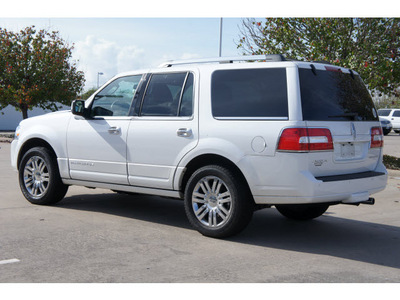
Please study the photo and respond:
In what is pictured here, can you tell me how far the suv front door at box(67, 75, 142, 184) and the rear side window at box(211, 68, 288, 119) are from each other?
4.50 feet

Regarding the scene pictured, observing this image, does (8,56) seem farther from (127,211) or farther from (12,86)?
(127,211)

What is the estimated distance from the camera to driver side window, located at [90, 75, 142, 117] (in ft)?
23.4

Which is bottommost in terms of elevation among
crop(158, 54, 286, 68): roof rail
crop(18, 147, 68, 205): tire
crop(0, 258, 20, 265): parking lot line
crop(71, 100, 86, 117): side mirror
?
crop(0, 258, 20, 265): parking lot line

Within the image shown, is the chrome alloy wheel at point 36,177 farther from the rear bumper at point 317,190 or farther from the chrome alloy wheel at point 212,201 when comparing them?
the rear bumper at point 317,190

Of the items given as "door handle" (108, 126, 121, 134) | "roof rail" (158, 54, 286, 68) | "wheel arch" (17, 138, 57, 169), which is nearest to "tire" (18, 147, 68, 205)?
"wheel arch" (17, 138, 57, 169)

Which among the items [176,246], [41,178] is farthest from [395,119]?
[176,246]

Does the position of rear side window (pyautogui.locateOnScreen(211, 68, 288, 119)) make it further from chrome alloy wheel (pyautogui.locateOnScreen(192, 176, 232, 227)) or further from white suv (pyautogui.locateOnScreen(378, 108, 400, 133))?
white suv (pyautogui.locateOnScreen(378, 108, 400, 133))

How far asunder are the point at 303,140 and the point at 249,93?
873 millimetres

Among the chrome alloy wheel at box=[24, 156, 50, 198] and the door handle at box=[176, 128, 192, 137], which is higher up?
the door handle at box=[176, 128, 192, 137]

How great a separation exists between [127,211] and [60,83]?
70.5 feet

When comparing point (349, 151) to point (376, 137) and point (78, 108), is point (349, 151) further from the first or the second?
point (78, 108)

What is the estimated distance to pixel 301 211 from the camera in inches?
286

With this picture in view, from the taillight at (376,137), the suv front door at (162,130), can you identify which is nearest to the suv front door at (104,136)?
the suv front door at (162,130)

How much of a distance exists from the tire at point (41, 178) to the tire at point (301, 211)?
3.16 meters
